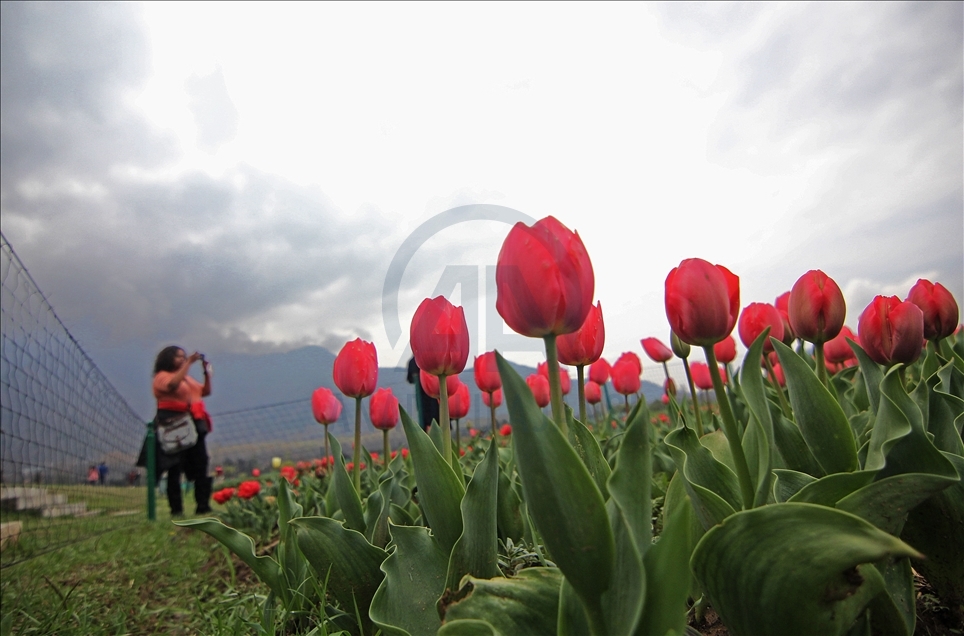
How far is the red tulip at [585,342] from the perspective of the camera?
138cm

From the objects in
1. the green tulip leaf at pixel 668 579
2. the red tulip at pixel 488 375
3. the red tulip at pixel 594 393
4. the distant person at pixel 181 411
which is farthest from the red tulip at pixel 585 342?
the distant person at pixel 181 411

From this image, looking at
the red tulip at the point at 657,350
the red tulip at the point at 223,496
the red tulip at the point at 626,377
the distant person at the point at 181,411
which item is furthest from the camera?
the distant person at the point at 181,411

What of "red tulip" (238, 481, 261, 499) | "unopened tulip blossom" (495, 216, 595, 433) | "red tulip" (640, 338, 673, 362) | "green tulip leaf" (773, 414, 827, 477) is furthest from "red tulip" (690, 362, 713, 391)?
"unopened tulip blossom" (495, 216, 595, 433)

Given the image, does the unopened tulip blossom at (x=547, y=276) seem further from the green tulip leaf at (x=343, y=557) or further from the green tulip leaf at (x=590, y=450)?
the green tulip leaf at (x=343, y=557)

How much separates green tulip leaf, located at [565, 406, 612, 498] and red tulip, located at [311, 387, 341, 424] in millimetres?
1660

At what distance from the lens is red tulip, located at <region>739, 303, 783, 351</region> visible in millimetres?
2014

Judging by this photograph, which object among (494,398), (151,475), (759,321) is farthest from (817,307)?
(151,475)

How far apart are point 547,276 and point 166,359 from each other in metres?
7.81

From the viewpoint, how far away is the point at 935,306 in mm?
1867

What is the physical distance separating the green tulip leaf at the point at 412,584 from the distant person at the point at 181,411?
6.76 metres

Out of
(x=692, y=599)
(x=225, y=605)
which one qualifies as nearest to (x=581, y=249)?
(x=692, y=599)

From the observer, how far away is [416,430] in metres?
1.25

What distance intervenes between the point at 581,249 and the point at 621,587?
0.52m

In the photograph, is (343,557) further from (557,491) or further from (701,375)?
(701,375)
